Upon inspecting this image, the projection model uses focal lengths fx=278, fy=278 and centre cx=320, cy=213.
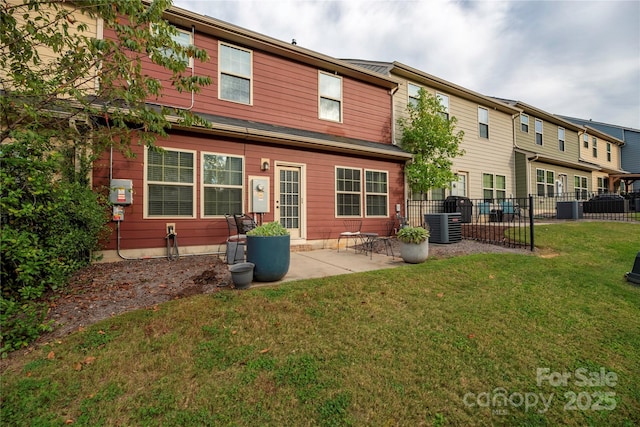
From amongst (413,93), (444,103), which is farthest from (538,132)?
(413,93)

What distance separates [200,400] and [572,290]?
5132mm

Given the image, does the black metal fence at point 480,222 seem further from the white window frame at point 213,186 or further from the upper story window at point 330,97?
the white window frame at point 213,186

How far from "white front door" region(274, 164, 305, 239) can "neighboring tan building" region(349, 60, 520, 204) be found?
4.84 metres

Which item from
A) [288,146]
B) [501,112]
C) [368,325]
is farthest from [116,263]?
[501,112]

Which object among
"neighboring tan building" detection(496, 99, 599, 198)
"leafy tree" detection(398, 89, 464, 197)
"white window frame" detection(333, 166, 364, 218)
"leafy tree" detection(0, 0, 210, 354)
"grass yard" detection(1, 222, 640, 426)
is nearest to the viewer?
"grass yard" detection(1, 222, 640, 426)

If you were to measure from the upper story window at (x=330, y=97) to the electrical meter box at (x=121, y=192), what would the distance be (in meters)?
5.55

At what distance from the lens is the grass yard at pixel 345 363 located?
1.92 m

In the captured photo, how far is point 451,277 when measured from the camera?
4.68 m

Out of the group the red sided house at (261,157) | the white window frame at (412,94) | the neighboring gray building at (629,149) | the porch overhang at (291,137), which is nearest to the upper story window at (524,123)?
the white window frame at (412,94)

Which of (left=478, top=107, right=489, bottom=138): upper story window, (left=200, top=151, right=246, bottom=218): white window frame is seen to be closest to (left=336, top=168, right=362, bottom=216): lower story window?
(left=200, top=151, right=246, bottom=218): white window frame

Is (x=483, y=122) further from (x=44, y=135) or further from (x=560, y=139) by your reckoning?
(x=44, y=135)

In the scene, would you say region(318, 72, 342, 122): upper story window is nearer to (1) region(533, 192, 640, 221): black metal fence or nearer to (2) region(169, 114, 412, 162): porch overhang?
(2) region(169, 114, 412, 162): porch overhang

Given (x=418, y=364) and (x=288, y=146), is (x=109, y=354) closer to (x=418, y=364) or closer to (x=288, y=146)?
(x=418, y=364)

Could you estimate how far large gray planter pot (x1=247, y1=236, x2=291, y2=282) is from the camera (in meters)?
4.30
